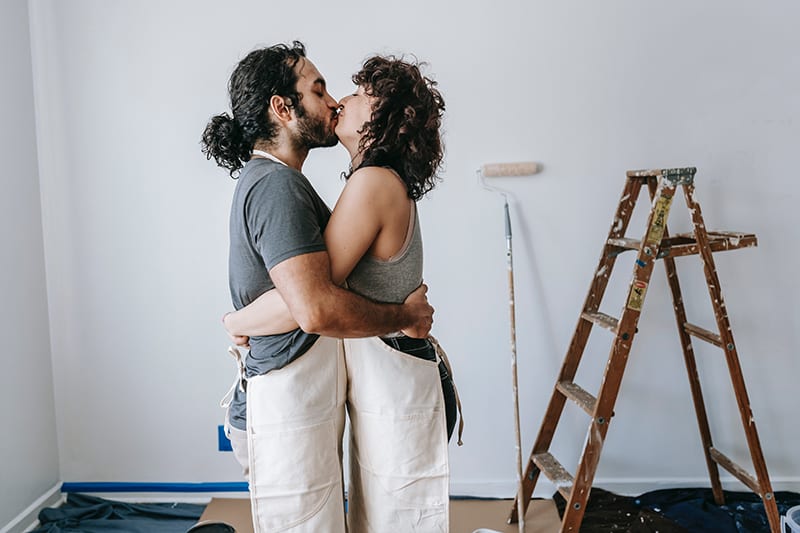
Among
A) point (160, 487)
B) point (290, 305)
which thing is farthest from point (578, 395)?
point (160, 487)

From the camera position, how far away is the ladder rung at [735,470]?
2364 millimetres

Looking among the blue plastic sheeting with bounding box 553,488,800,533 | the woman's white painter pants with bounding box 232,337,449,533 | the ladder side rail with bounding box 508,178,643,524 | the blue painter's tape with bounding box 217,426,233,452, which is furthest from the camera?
the blue painter's tape with bounding box 217,426,233,452

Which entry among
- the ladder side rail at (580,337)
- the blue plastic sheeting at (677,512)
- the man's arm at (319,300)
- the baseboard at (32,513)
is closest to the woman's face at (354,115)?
the man's arm at (319,300)

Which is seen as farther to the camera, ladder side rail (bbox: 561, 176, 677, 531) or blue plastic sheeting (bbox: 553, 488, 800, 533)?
blue plastic sheeting (bbox: 553, 488, 800, 533)

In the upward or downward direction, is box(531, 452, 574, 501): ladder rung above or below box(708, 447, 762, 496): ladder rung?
above

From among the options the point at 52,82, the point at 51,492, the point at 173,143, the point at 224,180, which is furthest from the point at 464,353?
the point at 52,82

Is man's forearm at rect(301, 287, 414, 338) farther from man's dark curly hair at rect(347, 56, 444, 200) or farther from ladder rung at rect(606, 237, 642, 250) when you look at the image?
ladder rung at rect(606, 237, 642, 250)

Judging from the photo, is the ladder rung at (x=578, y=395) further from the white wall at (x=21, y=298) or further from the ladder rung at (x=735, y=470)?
the white wall at (x=21, y=298)

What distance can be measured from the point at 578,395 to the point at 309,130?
1393 mm

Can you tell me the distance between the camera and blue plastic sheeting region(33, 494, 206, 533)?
8.74ft

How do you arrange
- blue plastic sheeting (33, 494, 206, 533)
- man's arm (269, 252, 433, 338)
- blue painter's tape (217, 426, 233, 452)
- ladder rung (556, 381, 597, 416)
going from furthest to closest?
blue painter's tape (217, 426, 233, 452) → blue plastic sheeting (33, 494, 206, 533) → ladder rung (556, 381, 597, 416) → man's arm (269, 252, 433, 338)

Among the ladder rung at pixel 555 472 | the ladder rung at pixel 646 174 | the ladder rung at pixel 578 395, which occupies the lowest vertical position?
the ladder rung at pixel 555 472

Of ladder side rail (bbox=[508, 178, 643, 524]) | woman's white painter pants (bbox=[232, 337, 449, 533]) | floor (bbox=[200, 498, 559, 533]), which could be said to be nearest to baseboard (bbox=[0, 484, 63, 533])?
floor (bbox=[200, 498, 559, 533])

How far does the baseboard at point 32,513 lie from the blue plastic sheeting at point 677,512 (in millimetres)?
2097
